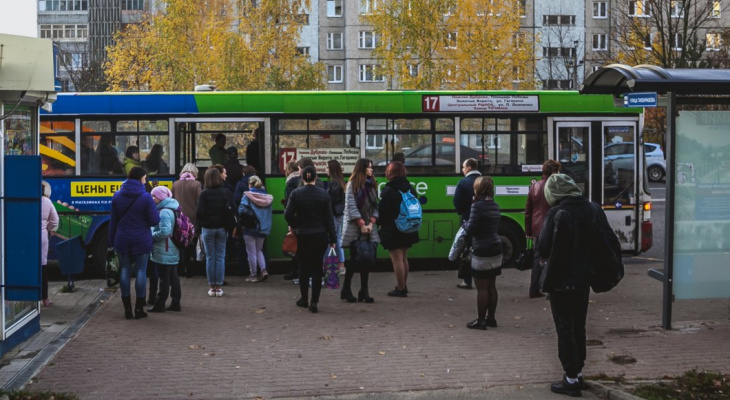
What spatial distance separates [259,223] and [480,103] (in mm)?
4023

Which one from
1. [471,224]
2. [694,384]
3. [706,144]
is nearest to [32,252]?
[471,224]

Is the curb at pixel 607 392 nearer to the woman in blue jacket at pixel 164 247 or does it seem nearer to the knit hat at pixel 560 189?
the knit hat at pixel 560 189

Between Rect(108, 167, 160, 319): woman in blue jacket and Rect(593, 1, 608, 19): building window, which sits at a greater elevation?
Rect(593, 1, 608, 19): building window

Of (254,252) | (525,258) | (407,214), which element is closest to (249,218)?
(254,252)

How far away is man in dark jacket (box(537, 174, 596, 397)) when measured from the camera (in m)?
7.47

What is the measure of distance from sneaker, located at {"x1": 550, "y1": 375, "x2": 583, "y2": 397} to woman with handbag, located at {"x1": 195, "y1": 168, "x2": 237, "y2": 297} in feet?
19.1

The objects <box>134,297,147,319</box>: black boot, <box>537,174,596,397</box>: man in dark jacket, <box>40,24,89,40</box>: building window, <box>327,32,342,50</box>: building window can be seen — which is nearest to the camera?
<box>537,174,596,397</box>: man in dark jacket

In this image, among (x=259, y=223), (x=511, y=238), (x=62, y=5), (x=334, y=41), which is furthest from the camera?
(x=62, y=5)

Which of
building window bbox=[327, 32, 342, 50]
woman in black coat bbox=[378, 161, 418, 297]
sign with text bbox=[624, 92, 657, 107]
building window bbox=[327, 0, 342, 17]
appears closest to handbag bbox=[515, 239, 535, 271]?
woman in black coat bbox=[378, 161, 418, 297]

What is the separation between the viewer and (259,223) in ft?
44.9

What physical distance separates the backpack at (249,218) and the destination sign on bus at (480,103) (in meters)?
3.26

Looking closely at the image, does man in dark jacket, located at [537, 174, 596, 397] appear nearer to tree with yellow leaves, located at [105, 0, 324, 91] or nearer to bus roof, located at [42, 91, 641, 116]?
bus roof, located at [42, 91, 641, 116]

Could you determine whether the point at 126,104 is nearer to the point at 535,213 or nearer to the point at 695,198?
the point at 535,213

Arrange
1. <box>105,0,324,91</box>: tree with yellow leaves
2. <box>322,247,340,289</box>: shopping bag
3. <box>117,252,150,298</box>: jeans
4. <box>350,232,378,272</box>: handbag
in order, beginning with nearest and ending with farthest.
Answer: <box>117,252,150,298</box>: jeans, <box>350,232,378,272</box>: handbag, <box>322,247,340,289</box>: shopping bag, <box>105,0,324,91</box>: tree with yellow leaves
